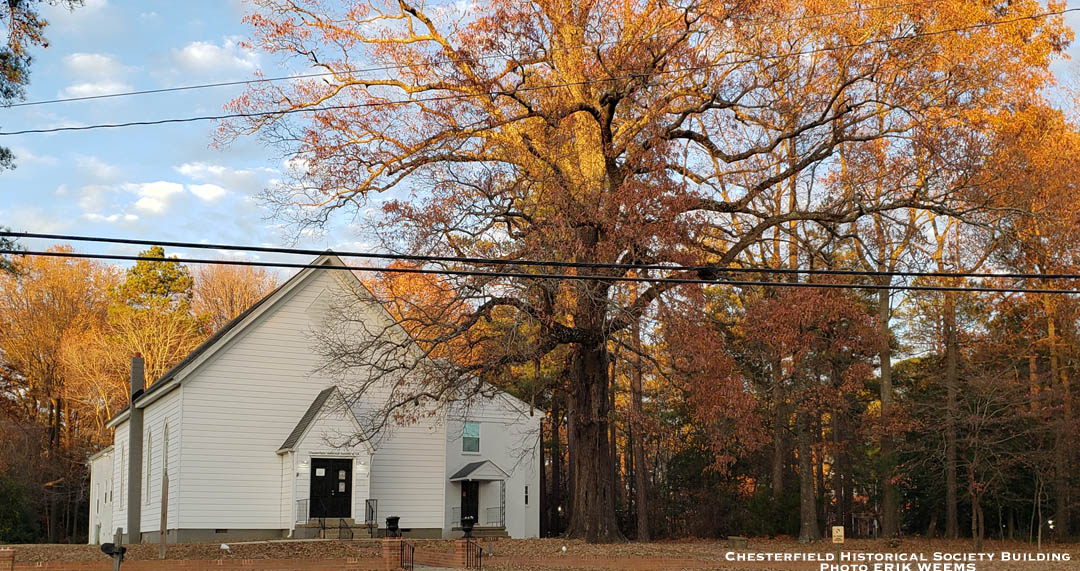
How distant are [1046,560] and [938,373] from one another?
14530 millimetres

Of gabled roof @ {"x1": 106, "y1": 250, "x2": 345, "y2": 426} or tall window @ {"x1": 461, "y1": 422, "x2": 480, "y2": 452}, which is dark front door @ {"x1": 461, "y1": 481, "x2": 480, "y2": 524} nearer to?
tall window @ {"x1": 461, "y1": 422, "x2": 480, "y2": 452}

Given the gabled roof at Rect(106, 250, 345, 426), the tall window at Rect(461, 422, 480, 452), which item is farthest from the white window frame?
the gabled roof at Rect(106, 250, 345, 426)

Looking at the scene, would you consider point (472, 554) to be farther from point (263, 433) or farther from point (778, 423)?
point (778, 423)

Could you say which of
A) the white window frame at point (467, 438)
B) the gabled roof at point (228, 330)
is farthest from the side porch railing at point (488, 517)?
the gabled roof at point (228, 330)

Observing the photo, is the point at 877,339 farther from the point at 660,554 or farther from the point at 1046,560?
the point at 660,554

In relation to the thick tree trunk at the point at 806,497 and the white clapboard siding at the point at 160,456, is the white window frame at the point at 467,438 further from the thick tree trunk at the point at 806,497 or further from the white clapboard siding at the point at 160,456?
the thick tree trunk at the point at 806,497

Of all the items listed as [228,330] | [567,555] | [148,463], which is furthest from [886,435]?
[148,463]

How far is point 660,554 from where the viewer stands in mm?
21656

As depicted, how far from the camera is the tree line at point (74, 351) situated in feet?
162

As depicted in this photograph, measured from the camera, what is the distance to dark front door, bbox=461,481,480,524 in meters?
38.8

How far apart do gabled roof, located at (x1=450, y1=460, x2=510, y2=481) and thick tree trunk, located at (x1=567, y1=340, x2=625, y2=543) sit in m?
12.7

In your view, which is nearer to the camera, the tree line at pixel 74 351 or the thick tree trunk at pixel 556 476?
the tree line at pixel 74 351

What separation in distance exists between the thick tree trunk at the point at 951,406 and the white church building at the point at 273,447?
14.1 meters

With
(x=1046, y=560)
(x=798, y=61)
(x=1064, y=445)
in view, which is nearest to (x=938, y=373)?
(x=1064, y=445)
